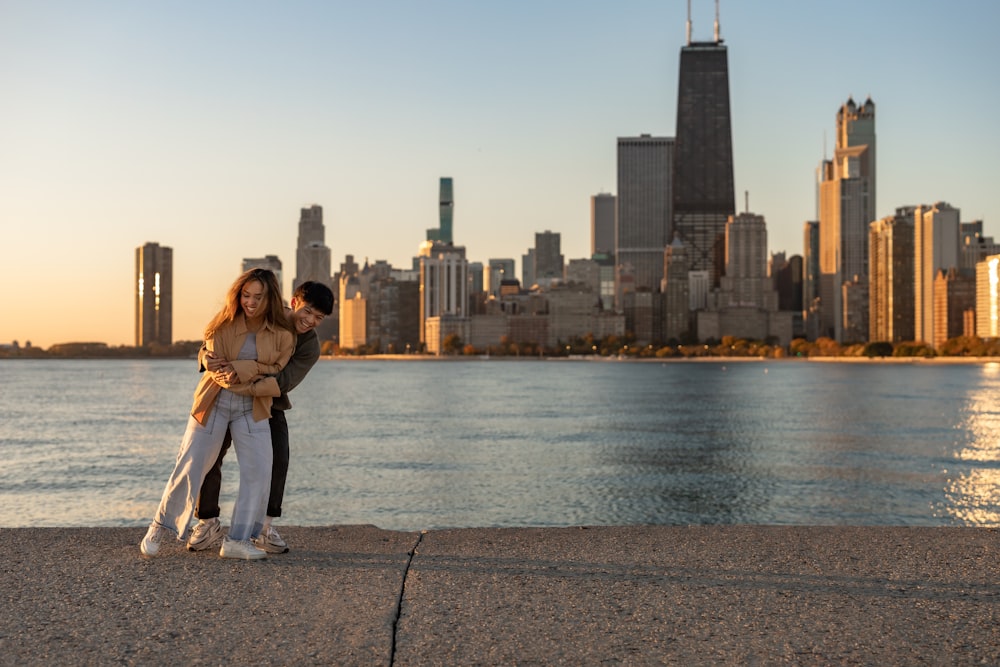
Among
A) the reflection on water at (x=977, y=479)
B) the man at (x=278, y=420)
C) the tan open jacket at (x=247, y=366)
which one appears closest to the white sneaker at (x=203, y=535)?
the man at (x=278, y=420)

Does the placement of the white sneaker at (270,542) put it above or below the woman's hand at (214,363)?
below

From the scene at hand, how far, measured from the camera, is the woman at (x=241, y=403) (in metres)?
7.16

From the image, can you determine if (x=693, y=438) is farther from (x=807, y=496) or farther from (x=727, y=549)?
(x=727, y=549)

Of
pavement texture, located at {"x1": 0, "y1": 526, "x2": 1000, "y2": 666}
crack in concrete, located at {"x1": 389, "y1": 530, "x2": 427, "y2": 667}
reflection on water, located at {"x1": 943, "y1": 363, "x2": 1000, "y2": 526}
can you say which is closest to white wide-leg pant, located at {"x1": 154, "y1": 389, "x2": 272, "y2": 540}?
pavement texture, located at {"x1": 0, "y1": 526, "x2": 1000, "y2": 666}

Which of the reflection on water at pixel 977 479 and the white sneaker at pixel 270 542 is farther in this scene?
the reflection on water at pixel 977 479

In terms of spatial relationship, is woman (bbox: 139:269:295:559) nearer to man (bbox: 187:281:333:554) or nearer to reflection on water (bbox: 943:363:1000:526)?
man (bbox: 187:281:333:554)

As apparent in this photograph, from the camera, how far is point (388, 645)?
16.7 feet

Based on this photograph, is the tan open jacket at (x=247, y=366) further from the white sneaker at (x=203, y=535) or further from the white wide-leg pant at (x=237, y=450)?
the white sneaker at (x=203, y=535)

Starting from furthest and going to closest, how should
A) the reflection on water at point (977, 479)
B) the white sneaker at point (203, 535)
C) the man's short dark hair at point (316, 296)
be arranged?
the reflection on water at point (977, 479) < the man's short dark hair at point (316, 296) < the white sneaker at point (203, 535)

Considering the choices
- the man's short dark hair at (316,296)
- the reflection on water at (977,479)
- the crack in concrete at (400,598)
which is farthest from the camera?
the reflection on water at (977,479)

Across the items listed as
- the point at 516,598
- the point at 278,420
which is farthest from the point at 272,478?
the point at 516,598

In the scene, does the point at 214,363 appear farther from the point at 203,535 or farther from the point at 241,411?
the point at 203,535

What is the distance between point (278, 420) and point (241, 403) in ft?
1.27

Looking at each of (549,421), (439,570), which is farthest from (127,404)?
(439,570)
